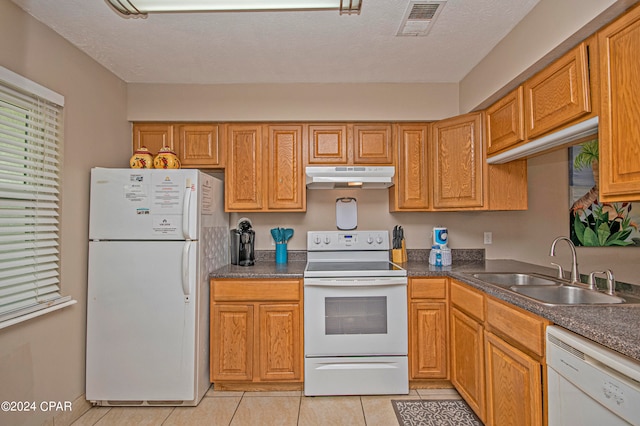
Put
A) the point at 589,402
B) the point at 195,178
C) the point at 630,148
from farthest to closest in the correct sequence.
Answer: the point at 195,178 → the point at 630,148 → the point at 589,402

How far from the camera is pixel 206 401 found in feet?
8.09

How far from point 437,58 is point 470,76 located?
0.38 metres

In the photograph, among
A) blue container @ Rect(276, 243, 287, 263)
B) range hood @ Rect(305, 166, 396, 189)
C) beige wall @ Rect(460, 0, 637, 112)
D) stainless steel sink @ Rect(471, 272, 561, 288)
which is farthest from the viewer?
blue container @ Rect(276, 243, 287, 263)

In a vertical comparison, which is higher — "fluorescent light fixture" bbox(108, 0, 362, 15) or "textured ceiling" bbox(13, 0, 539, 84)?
"textured ceiling" bbox(13, 0, 539, 84)

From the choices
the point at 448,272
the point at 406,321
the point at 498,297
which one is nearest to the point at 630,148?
the point at 498,297

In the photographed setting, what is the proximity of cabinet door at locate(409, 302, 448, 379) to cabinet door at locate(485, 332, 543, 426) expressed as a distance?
57 centimetres

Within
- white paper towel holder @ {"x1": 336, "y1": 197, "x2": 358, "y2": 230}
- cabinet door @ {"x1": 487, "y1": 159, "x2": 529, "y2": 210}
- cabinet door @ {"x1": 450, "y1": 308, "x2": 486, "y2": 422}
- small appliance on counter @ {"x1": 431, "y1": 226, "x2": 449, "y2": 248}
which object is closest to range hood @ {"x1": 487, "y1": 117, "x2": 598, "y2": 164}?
cabinet door @ {"x1": 487, "y1": 159, "x2": 529, "y2": 210}

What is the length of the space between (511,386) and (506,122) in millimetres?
1578

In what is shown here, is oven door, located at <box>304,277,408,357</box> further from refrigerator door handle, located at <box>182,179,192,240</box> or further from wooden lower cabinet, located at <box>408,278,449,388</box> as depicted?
refrigerator door handle, located at <box>182,179,192,240</box>

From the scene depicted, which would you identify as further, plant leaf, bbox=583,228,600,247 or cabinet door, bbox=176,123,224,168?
cabinet door, bbox=176,123,224,168

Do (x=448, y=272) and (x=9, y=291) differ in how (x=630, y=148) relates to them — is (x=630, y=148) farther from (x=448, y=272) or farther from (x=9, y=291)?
(x=9, y=291)

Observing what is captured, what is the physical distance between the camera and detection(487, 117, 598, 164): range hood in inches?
63.0

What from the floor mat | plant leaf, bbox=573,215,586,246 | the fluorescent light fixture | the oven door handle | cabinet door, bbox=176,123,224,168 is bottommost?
the floor mat

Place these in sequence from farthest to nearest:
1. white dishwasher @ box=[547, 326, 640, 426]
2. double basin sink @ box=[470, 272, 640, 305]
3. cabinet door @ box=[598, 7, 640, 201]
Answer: double basin sink @ box=[470, 272, 640, 305] < cabinet door @ box=[598, 7, 640, 201] < white dishwasher @ box=[547, 326, 640, 426]
